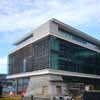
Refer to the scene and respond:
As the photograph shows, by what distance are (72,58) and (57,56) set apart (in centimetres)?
633

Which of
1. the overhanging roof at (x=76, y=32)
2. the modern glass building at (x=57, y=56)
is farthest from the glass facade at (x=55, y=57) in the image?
the overhanging roof at (x=76, y=32)

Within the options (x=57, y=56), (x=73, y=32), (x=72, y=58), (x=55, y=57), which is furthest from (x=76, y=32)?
(x=55, y=57)

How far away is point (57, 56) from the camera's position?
5609 cm

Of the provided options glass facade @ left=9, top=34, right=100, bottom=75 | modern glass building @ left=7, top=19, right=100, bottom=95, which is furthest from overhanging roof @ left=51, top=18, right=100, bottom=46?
glass facade @ left=9, top=34, right=100, bottom=75

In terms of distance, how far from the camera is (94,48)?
233 ft

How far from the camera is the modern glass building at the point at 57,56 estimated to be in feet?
184

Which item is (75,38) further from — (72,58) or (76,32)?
(72,58)

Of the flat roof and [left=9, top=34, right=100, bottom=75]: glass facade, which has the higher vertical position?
the flat roof

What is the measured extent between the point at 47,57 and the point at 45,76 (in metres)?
4.42

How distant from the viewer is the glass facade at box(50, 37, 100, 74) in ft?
184

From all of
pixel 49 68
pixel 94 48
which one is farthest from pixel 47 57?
pixel 94 48

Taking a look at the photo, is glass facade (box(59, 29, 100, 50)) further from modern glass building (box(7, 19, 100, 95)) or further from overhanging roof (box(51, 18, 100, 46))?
overhanging roof (box(51, 18, 100, 46))

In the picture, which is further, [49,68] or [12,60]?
[12,60]

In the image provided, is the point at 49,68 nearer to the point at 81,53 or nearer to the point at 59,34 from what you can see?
the point at 59,34
